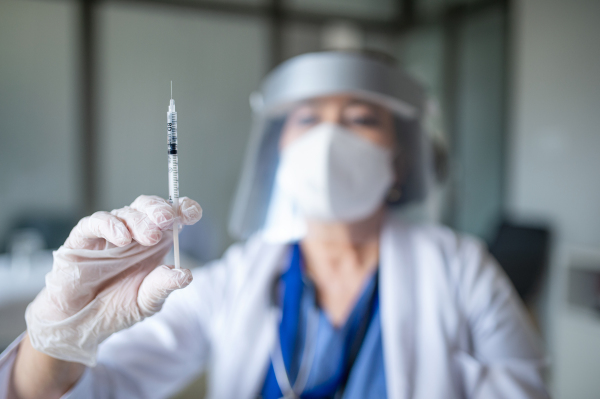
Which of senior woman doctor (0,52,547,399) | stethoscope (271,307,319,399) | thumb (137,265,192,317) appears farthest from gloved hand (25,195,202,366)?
stethoscope (271,307,319,399)

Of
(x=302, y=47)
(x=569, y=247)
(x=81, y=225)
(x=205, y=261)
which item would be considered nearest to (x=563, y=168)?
(x=569, y=247)

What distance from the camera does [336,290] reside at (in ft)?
2.80

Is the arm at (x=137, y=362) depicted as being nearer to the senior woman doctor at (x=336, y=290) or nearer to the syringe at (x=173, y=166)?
the senior woman doctor at (x=336, y=290)

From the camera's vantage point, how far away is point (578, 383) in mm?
1052

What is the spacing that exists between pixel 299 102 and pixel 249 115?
0.67 meters

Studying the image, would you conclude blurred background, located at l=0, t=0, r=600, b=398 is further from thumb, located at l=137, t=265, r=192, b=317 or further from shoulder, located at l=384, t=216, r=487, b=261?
shoulder, located at l=384, t=216, r=487, b=261

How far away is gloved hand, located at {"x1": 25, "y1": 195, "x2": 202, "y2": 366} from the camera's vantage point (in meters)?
0.39

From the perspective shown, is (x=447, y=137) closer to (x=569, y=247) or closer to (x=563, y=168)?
(x=563, y=168)


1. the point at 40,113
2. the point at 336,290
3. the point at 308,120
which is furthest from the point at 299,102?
the point at 40,113

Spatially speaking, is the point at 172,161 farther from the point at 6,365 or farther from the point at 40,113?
the point at 40,113

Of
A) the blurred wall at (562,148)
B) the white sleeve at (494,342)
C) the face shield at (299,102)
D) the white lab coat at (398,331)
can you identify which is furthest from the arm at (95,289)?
the blurred wall at (562,148)

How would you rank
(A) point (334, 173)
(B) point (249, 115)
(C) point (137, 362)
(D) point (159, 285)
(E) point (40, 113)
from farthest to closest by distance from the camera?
(B) point (249, 115), (E) point (40, 113), (A) point (334, 173), (C) point (137, 362), (D) point (159, 285)

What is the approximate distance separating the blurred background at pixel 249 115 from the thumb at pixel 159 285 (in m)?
0.32

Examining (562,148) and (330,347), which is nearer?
(330,347)
